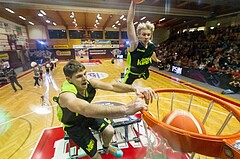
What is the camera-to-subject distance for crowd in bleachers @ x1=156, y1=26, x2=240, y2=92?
26.6ft

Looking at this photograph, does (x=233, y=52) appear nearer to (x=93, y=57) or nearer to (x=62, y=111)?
(x=62, y=111)

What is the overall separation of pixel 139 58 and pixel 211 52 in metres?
10.8

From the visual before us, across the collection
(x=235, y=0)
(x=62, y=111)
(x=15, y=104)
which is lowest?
(x=15, y=104)

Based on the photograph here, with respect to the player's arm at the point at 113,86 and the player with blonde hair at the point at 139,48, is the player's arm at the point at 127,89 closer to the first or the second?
the player's arm at the point at 113,86

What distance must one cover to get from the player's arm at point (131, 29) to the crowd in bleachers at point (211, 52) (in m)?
5.25

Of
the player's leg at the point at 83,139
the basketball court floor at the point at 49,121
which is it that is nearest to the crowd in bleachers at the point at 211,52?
the basketball court floor at the point at 49,121

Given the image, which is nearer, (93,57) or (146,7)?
(146,7)

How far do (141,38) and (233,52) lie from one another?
984 cm

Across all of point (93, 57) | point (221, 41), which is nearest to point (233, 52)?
point (221, 41)

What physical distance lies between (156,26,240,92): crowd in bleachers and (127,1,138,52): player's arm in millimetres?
5246

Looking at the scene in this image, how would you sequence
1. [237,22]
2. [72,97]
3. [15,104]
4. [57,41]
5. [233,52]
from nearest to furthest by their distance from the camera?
[72,97], [15,104], [233,52], [237,22], [57,41]

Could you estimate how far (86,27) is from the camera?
20.7 metres

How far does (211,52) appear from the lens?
11266 mm

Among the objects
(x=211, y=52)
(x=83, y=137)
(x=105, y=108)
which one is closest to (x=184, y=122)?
(x=105, y=108)
